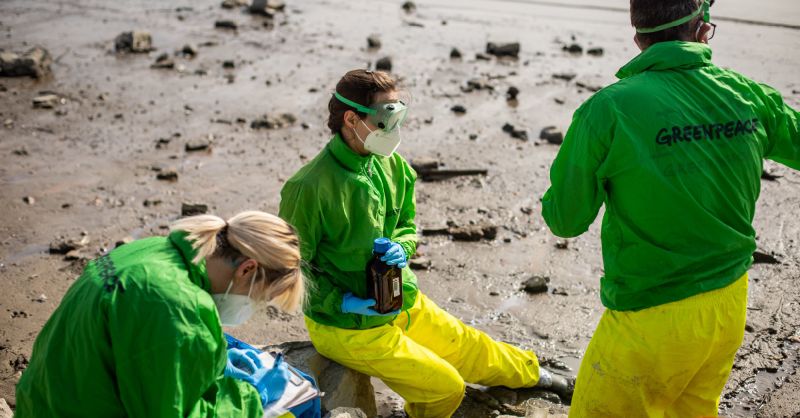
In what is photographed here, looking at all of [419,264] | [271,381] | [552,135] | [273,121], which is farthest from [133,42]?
[271,381]

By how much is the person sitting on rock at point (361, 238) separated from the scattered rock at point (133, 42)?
9.23 metres

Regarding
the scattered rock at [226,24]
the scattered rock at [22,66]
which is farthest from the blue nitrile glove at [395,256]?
the scattered rock at [226,24]

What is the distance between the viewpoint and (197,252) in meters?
3.29

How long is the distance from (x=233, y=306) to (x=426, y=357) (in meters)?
1.42

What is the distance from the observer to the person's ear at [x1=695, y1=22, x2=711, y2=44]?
12.0ft

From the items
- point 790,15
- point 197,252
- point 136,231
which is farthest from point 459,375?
point 790,15

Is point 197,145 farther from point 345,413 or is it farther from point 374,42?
point 345,413

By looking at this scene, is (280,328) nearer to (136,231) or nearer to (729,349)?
(136,231)

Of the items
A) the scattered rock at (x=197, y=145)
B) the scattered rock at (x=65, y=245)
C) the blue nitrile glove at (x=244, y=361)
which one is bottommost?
the scattered rock at (x=65, y=245)

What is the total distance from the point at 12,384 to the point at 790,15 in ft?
44.7

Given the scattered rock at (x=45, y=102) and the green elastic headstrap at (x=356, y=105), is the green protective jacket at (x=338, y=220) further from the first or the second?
the scattered rock at (x=45, y=102)

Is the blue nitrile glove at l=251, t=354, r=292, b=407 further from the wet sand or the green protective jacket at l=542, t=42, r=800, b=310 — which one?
the wet sand

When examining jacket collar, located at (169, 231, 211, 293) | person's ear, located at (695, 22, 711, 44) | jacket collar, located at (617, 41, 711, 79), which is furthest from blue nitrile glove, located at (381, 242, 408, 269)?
person's ear, located at (695, 22, 711, 44)

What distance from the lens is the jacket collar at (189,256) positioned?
3.29 metres
